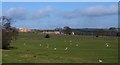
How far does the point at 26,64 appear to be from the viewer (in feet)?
81.9

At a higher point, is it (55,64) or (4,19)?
(4,19)

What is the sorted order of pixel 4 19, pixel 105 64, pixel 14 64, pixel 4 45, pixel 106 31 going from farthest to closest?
pixel 106 31 → pixel 4 19 → pixel 4 45 → pixel 105 64 → pixel 14 64

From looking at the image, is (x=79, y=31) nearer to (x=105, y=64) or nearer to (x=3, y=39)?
(x=3, y=39)

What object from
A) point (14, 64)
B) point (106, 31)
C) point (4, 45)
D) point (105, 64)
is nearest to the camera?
point (14, 64)

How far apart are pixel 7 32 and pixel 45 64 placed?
32836mm

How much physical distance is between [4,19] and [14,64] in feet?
132

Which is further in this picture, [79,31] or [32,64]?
[79,31]

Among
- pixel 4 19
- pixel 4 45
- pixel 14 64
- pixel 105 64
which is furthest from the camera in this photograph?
pixel 4 19

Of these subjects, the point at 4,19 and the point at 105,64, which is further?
the point at 4,19

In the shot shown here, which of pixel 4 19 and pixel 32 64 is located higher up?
pixel 4 19

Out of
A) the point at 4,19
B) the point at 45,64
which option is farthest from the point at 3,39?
the point at 45,64

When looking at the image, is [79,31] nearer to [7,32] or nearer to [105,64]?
[7,32]

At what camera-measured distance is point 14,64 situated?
81.2ft

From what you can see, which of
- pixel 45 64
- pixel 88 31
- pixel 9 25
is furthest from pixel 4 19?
pixel 88 31
